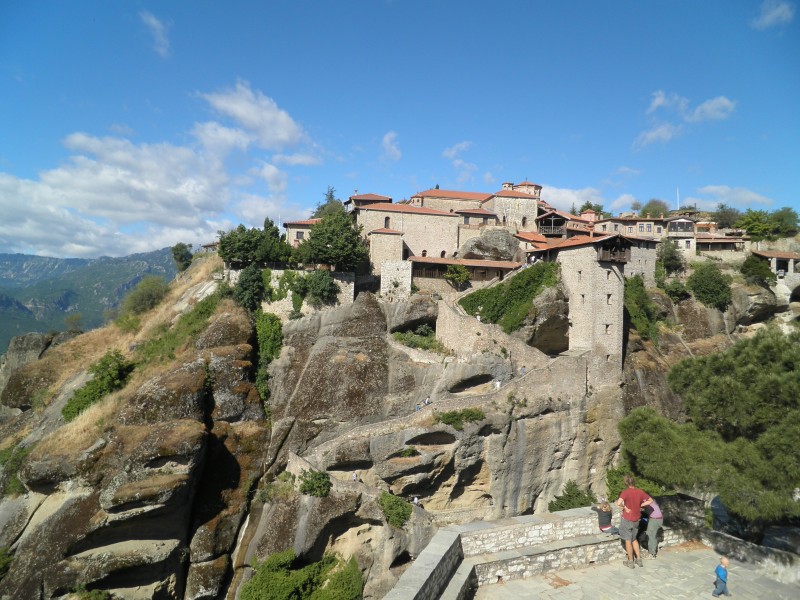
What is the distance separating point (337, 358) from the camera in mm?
29547

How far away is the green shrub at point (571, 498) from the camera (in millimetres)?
26031

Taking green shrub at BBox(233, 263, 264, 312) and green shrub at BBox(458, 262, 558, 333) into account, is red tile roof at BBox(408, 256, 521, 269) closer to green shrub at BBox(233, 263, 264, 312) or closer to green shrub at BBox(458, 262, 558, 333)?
green shrub at BBox(458, 262, 558, 333)

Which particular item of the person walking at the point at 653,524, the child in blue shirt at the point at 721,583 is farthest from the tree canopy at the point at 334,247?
the child in blue shirt at the point at 721,583

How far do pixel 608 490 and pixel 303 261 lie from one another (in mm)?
25485

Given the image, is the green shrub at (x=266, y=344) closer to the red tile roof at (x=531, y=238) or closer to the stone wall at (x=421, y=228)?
the stone wall at (x=421, y=228)

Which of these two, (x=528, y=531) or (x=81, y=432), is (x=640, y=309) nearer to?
(x=528, y=531)

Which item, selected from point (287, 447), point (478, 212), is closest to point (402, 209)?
point (478, 212)

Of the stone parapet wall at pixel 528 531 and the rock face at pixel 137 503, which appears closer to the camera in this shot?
the stone parapet wall at pixel 528 531

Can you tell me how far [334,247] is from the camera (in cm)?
3338

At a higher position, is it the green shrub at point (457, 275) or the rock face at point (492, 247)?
the rock face at point (492, 247)

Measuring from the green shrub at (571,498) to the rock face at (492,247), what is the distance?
1944 centimetres

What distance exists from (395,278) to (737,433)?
23921mm

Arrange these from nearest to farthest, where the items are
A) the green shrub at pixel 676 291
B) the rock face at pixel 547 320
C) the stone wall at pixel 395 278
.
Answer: the rock face at pixel 547 320
the stone wall at pixel 395 278
the green shrub at pixel 676 291

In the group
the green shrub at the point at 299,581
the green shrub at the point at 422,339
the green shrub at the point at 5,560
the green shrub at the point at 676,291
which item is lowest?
the green shrub at the point at 299,581
